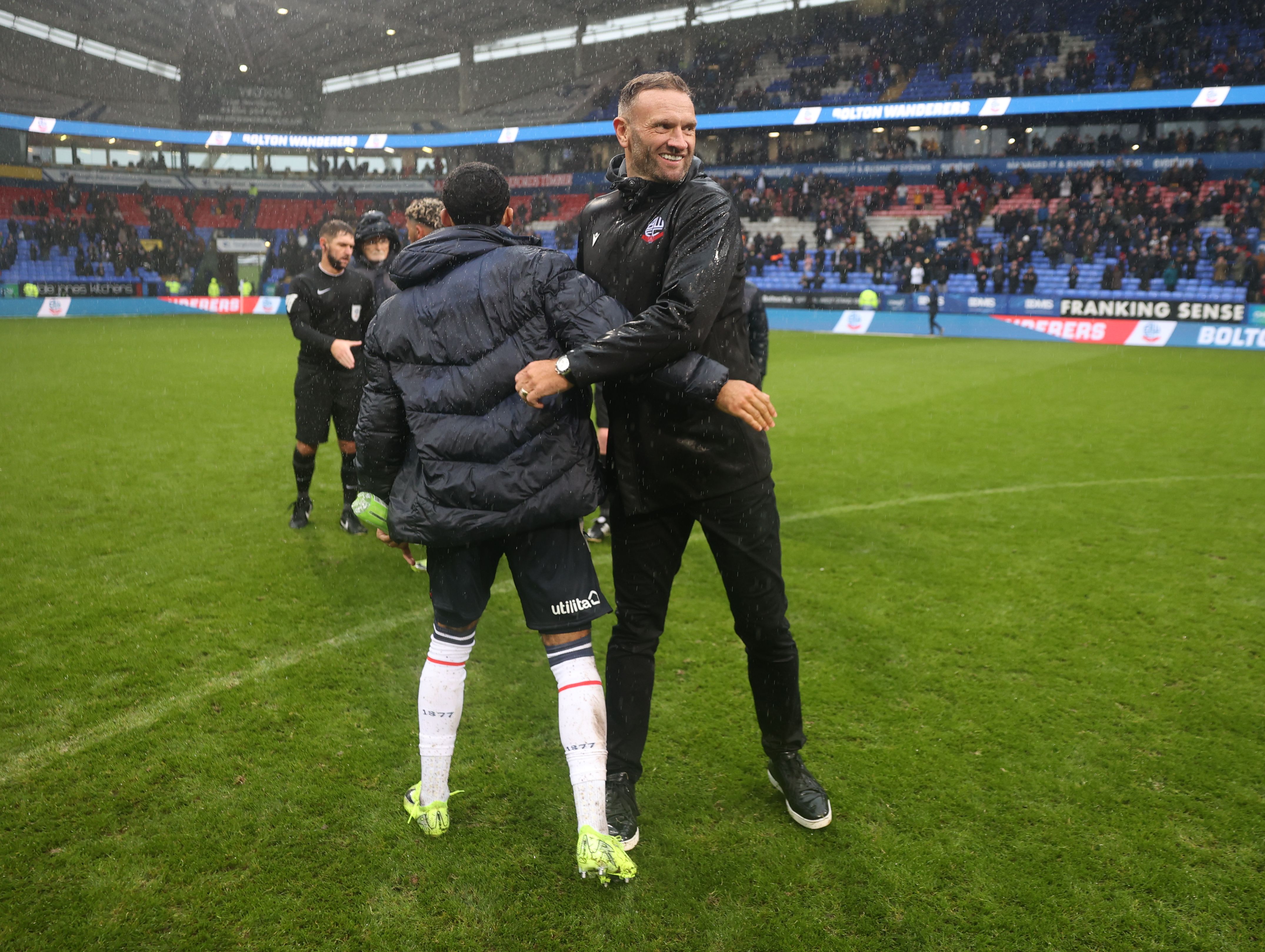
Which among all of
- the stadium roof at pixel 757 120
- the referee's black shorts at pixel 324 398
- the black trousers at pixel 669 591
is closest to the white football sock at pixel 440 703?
the black trousers at pixel 669 591

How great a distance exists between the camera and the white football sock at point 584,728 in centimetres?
252

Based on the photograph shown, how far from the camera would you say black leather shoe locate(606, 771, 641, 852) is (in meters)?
2.67

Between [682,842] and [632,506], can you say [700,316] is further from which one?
[682,842]

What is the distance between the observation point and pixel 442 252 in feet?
7.83

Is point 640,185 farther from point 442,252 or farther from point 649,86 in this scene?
point 442,252

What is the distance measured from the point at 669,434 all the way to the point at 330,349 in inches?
150

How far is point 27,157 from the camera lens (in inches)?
1474

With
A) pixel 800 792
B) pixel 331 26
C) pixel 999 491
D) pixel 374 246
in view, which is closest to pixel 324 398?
pixel 374 246

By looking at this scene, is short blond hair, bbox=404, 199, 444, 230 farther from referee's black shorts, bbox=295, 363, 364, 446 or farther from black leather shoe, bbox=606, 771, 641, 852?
black leather shoe, bbox=606, 771, 641, 852

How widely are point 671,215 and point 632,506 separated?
0.87m

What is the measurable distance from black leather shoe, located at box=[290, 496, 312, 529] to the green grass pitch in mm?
186

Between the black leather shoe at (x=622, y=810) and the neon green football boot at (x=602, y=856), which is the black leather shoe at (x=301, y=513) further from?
the neon green football boot at (x=602, y=856)

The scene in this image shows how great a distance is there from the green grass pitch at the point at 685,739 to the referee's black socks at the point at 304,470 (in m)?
0.35

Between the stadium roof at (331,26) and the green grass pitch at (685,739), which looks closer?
the green grass pitch at (685,739)
